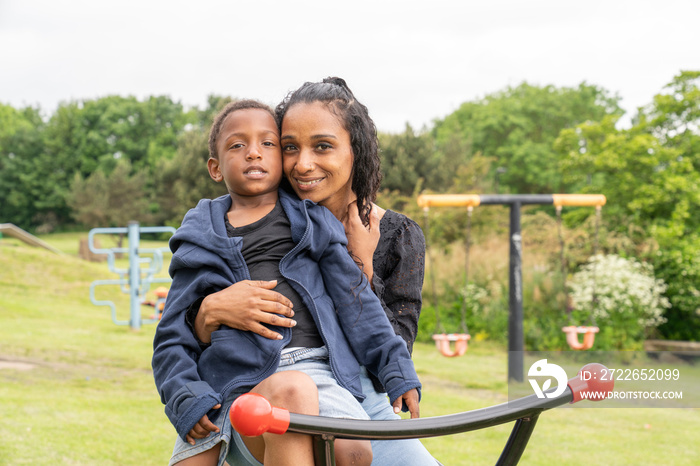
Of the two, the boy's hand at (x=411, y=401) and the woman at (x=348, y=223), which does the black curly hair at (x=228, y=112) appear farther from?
the boy's hand at (x=411, y=401)

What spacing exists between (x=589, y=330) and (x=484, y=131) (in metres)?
30.3

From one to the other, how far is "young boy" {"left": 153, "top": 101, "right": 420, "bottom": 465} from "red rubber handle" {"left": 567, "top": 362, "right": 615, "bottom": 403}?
40 cm

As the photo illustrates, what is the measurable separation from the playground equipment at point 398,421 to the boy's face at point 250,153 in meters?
0.75

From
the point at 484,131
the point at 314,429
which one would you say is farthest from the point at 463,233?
the point at 484,131

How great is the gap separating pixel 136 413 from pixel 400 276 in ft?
14.4

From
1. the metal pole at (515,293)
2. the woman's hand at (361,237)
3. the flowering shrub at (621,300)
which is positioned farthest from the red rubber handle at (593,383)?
the flowering shrub at (621,300)

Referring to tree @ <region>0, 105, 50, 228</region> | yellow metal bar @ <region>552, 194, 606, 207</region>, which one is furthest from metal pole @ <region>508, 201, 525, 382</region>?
tree @ <region>0, 105, 50, 228</region>

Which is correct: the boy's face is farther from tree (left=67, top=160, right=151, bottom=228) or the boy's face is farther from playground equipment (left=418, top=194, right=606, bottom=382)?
tree (left=67, top=160, right=151, bottom=228)

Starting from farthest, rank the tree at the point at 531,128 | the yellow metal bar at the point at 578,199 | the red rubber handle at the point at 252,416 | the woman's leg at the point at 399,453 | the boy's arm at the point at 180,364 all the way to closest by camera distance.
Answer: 1. the tree at the point at 531,128
2. the yellow metal bar at the point at 578,199
3. the woman's leg at the point at 399,453
4. the boy's arm at the point at 180,364
5. the red rubber handle at the point at 252,416

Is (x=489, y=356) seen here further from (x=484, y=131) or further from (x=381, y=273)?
(x=484, y=131)

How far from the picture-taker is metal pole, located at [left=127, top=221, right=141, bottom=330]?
34.1 feet

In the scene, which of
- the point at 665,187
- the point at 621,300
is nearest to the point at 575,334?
the point at 621,300

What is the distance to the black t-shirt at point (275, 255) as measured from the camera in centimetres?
160

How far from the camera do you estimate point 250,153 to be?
68.4 inches
